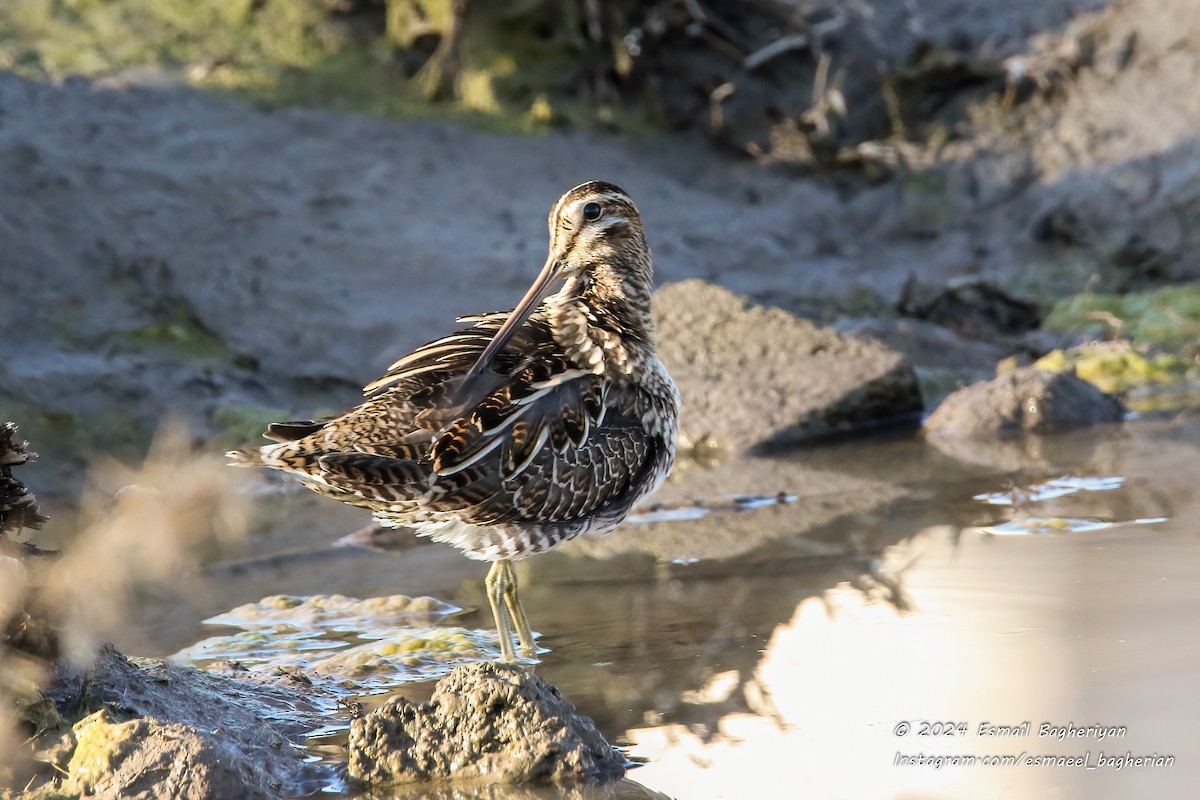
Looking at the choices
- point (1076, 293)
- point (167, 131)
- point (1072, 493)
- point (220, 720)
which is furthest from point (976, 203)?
point (220, 720)

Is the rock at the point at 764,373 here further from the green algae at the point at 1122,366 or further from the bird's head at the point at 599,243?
the bird's head at the point at 599,243

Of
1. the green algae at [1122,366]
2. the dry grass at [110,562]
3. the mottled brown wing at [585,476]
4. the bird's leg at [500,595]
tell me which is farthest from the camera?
the green algae at [1122,366]

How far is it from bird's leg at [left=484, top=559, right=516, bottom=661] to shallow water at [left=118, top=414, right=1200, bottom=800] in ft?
0.54

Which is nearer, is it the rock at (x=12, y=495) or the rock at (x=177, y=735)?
the rock at (x=177, y=735)

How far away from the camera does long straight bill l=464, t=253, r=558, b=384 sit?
4.73 metres

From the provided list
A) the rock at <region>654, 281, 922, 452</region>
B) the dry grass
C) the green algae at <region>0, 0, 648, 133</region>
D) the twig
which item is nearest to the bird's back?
the dry grass

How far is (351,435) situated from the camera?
465cm

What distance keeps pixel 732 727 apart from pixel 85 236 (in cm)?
574

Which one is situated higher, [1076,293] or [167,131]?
[167,131]

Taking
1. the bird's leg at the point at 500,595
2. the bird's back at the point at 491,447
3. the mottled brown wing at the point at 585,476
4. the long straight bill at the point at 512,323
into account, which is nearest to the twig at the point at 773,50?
the long straight bill at the point at 512,323

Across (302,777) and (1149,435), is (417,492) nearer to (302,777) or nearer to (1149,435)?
(302,777)

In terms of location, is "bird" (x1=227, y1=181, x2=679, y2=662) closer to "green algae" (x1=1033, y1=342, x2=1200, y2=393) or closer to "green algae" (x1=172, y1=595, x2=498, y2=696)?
"green algae" (x1=172, y1=595, x2=498, y2=696)

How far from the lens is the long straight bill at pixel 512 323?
4727mm

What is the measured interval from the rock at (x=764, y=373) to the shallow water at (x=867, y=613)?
410 millimetres
